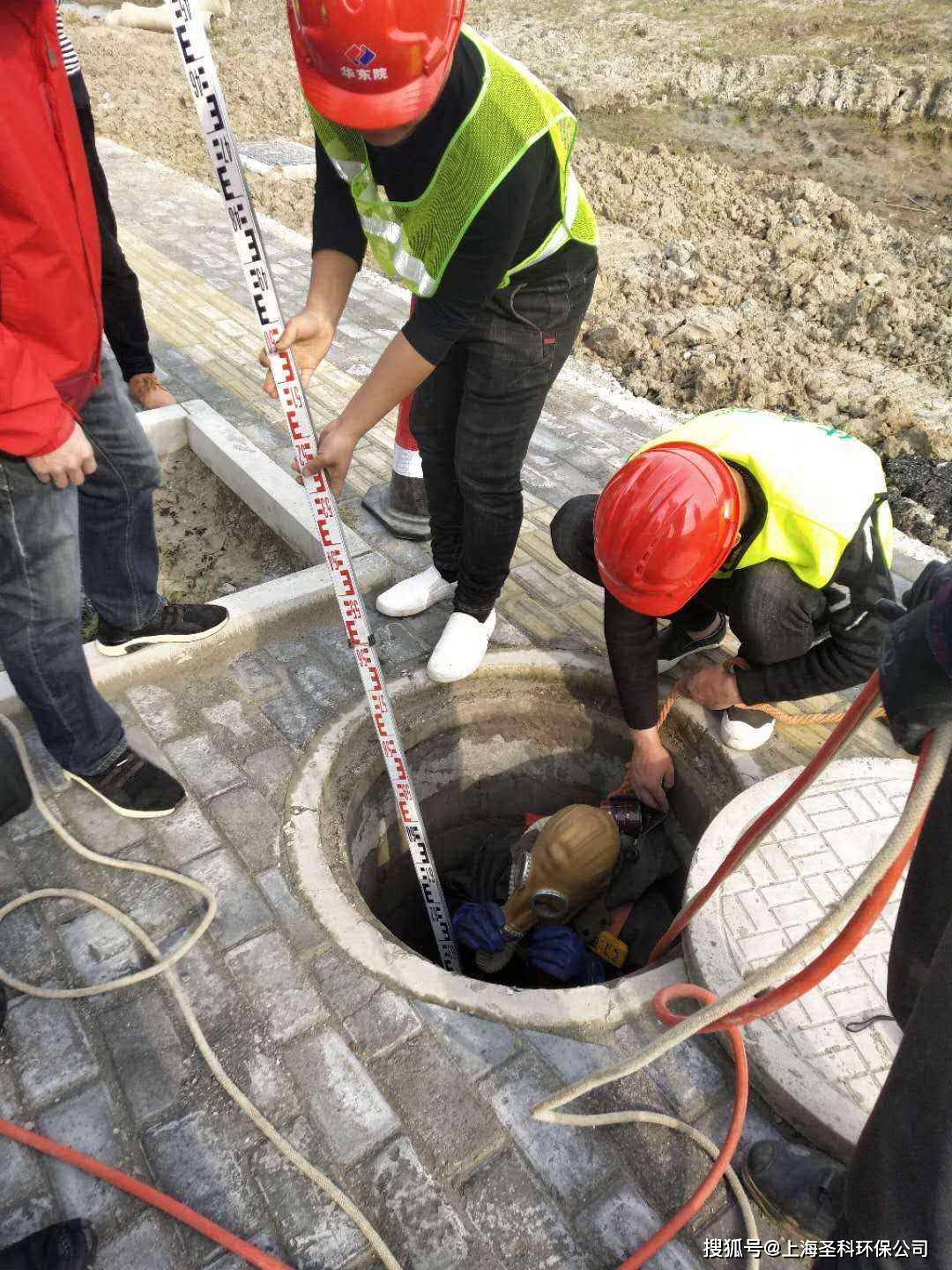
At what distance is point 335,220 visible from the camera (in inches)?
108

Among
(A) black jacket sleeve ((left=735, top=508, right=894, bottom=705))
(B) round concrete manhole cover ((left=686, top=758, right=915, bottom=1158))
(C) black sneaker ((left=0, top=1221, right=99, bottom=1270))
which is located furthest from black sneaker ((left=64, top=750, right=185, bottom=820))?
(A) black jacket sleeve ((left=735, top=508, right=894, bottom=705))

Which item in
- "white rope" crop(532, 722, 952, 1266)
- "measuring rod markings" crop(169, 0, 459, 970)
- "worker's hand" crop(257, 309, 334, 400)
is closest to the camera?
"white rope" crop(532, 722, 952, 1266)

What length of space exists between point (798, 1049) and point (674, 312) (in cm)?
587

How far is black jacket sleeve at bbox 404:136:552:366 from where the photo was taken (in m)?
2.18

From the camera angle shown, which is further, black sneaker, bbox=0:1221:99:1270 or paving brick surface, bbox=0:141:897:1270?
paving brick surface, bbox=0:141:897:1270

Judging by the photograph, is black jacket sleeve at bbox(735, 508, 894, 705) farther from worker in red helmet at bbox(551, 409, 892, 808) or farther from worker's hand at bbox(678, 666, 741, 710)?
worker's hand at bbox(678, 666, 741, 710)

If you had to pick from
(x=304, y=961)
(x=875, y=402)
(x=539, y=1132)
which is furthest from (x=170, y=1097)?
(x=875, y=402)

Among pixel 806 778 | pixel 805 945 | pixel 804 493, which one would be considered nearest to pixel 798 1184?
pixel 805 945

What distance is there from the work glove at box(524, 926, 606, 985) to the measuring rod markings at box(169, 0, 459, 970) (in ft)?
1.21

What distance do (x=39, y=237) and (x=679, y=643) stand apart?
8.41 feet

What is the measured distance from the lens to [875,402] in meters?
5.51

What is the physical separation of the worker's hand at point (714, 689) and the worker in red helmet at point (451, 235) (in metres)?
0.84

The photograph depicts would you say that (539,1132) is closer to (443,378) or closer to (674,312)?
(443,378)

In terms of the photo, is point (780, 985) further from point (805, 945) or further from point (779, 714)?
point (779, 714)
